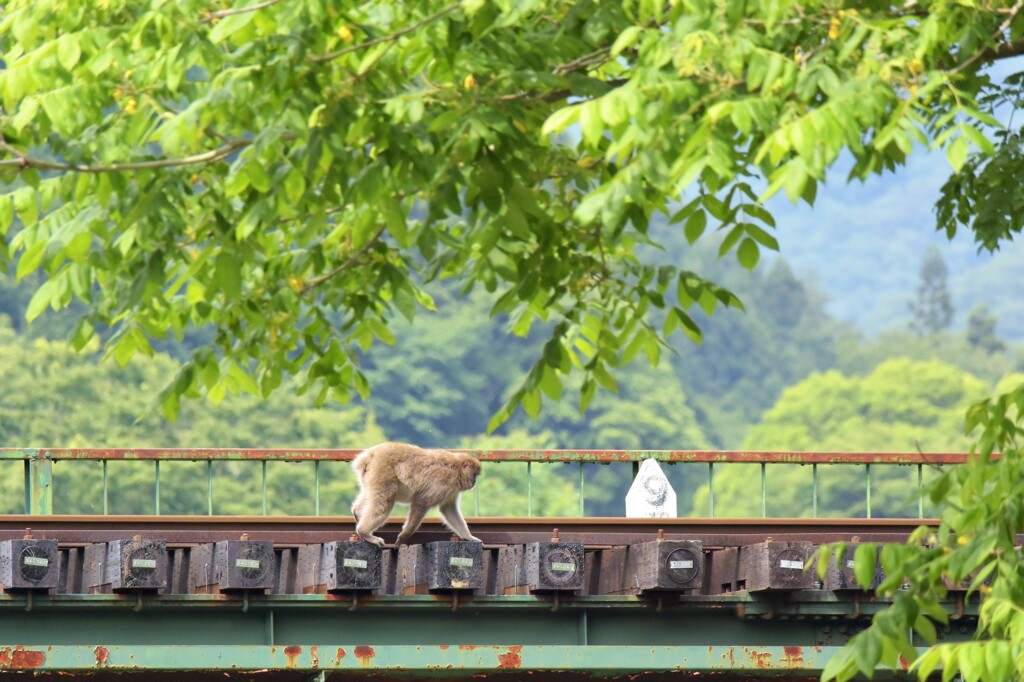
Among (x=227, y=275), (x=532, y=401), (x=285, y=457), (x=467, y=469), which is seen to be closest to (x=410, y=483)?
(x=467, y=469)

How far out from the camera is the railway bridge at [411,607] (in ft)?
28.5

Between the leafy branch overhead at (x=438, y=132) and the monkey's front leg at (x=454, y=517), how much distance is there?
3.92ft

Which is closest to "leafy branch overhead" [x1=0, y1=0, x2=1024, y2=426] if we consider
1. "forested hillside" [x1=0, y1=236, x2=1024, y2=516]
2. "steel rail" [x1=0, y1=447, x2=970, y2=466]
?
"steel rail" [x1=0, y1=447, x2=970, y2=466]

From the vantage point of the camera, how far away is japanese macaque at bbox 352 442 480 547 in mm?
10719

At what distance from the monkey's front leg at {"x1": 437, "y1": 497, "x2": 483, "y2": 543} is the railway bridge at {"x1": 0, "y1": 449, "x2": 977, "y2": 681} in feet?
2.47

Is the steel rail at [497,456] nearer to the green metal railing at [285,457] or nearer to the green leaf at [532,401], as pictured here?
the green metal railing at [285,457]

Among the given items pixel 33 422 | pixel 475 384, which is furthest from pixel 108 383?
pixel 475 384

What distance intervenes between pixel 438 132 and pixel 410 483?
3.14 meters

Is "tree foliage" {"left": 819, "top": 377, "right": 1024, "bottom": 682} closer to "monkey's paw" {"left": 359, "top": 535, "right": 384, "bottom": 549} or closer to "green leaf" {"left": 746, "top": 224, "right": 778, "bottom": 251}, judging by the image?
"green leaf" {"left": 746, "top": 224, "right": 778, "bottom": 251}

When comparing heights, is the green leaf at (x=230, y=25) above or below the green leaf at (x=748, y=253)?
above

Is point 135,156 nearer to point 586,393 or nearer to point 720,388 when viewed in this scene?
point 586,393

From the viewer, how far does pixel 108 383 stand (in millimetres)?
82812

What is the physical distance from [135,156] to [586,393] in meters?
2.59

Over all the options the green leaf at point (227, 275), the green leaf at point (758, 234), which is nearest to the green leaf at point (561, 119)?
the green leaf at point (758, 234)
